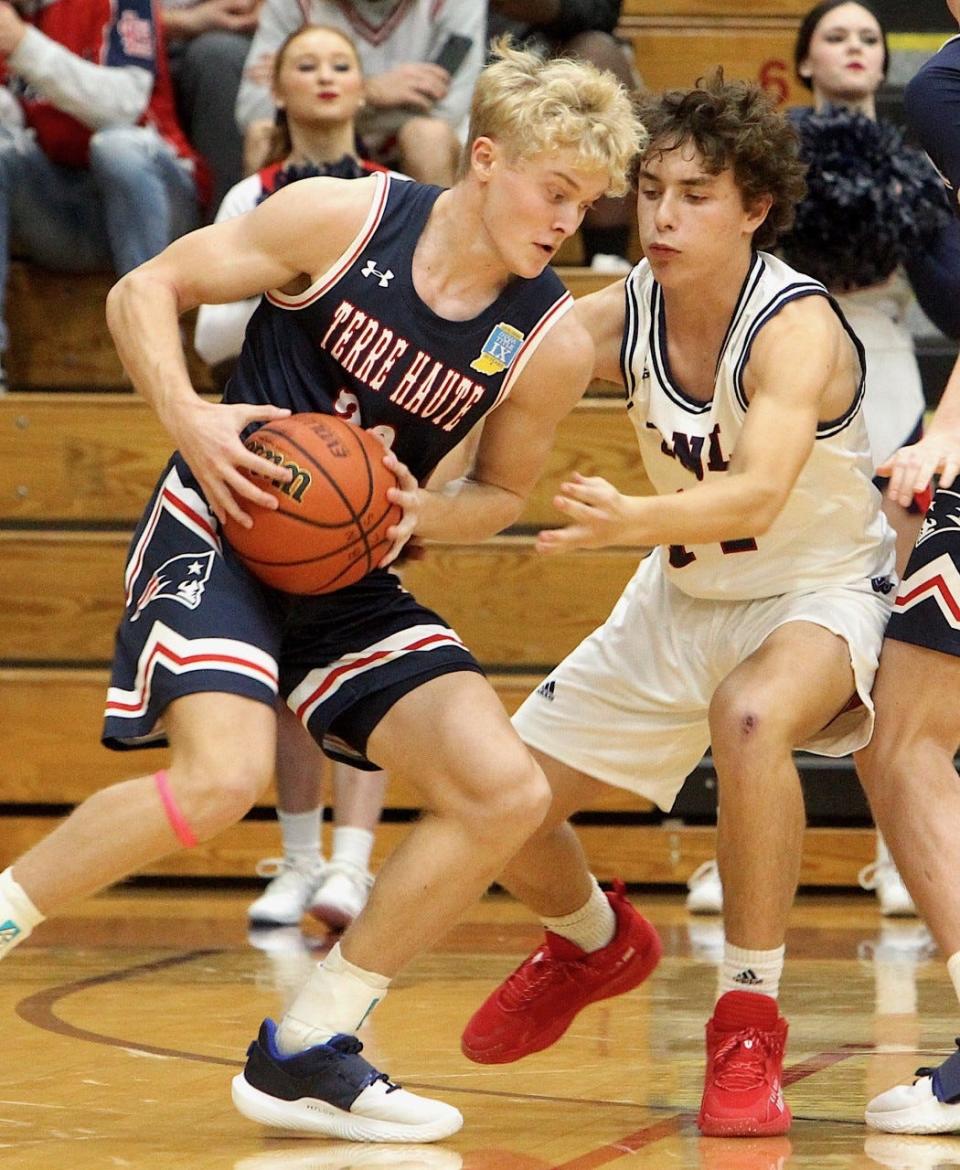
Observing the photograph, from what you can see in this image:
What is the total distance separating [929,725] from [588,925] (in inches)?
32.0

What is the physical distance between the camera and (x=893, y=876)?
5.86m

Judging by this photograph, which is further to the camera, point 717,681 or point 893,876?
point 893,876

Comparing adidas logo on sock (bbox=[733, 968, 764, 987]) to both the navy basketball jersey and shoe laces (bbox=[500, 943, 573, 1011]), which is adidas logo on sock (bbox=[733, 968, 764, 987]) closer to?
shoe laces (bbox=[500, 943, 573, 1011])

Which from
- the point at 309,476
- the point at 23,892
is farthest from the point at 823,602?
the point at 23,892

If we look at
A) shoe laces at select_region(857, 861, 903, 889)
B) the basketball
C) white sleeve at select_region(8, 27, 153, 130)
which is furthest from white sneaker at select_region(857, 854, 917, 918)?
white sleeve at select_region(8, 27, 153, 130)

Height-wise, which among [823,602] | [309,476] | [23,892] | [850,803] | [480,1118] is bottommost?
[850,803]

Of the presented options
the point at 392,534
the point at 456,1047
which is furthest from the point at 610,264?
the point at 392,534

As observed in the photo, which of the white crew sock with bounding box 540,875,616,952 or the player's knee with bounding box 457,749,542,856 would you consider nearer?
the player's knee with bounding box 457,749,542,856

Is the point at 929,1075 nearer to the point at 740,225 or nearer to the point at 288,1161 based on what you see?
the point at 288,1161

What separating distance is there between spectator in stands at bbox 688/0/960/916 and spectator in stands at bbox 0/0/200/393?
8.59ft

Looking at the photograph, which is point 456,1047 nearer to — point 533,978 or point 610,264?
point 533,978

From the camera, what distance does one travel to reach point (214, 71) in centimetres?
734

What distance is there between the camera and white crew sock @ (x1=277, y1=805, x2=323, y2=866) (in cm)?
564

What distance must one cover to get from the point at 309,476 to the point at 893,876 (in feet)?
10.7
